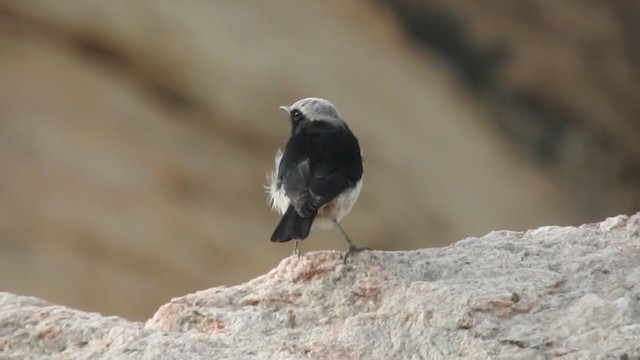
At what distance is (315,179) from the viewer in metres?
6.16

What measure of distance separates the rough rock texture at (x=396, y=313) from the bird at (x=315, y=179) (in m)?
0.51

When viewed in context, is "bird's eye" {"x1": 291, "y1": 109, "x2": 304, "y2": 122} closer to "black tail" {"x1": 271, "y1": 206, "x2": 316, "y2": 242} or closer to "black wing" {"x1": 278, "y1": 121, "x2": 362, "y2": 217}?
"black wing" {"x1": 278, "y1": 121, "x2": 362, "y2": 217}

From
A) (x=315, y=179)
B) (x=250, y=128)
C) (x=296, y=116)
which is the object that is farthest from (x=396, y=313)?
(x=250, y=128)

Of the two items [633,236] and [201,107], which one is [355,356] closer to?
[633,236]

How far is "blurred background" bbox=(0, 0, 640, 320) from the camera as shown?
12469 millimetres

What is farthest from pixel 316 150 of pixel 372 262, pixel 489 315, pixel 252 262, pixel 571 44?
pixel 571 44

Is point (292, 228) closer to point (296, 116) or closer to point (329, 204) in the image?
point (329, 204)

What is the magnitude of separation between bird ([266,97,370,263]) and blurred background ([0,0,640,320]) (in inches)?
222

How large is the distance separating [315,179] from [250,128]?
6406mm

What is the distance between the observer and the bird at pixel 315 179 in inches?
238

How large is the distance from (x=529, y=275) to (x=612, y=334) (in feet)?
1.85

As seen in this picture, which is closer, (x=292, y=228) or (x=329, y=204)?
(x=292, y=228)

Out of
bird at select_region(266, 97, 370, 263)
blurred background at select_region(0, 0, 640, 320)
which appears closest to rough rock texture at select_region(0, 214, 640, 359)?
bird at select_region(266, 97, 370, 263)

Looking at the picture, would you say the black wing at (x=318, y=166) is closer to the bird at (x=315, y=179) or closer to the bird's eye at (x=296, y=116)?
the bird at (x=315, y=179)
